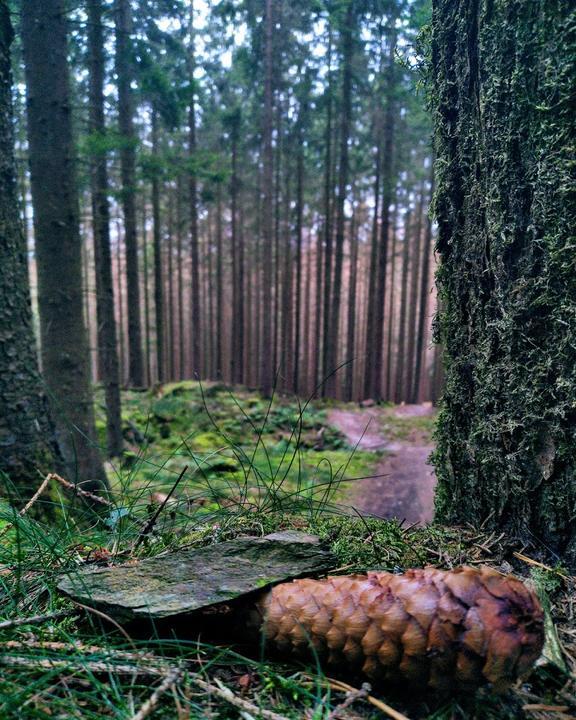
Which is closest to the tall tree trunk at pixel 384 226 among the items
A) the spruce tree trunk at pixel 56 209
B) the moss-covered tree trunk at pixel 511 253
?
the spruce tree trunk at pixel 56 209

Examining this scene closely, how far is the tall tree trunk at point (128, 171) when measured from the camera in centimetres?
802

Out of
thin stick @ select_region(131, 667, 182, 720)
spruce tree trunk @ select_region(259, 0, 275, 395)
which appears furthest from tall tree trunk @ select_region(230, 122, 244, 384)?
Result: thin stick @ select_region(131, 667, 182, 720)

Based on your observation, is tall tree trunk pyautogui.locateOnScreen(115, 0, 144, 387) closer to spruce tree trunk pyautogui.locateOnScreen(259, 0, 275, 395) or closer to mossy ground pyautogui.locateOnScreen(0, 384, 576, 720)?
spruce tree trunk pyautogui.locateOnScreen(259, 0, 275, 395)

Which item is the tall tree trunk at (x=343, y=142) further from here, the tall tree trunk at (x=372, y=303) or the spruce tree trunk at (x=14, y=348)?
the spruce tree trunk at (x=14, y=348)

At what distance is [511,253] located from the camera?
54.1 inches

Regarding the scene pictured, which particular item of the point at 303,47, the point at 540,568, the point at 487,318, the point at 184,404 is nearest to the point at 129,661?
the point at 540,568

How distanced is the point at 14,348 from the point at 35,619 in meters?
2.41

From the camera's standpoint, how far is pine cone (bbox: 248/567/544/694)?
0.83 meters

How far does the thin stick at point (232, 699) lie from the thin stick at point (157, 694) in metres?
0.07

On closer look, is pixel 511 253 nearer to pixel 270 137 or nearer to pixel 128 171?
pixel 128 171

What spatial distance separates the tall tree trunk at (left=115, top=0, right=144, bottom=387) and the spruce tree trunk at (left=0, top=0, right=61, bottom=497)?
4277mm

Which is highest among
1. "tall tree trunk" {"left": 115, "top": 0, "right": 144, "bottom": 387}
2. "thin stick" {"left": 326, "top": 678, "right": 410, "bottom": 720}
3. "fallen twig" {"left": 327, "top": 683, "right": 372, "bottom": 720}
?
"tall tree trunk" {"left": 115, "top": 0, "right": 144, "bottom": 387}

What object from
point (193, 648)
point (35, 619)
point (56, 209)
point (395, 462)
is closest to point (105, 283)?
point (56, 209)

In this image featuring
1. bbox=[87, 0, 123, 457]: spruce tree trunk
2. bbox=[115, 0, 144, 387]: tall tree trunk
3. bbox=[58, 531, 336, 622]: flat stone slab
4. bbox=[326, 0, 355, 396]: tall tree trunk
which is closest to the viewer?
bbox=[58, 531, 336, 622]: flat stone slab
